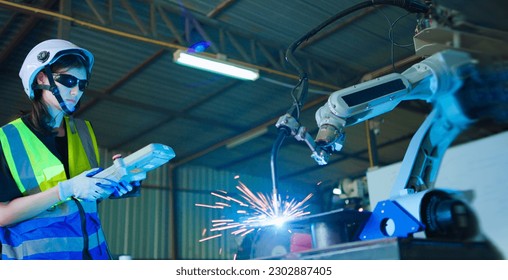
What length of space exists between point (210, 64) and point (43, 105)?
3195 millimetres

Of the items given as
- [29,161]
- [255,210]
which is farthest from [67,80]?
[255,210]

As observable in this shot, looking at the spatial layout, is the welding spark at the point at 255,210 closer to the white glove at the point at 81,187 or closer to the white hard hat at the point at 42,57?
the white glove at the point at 81,187

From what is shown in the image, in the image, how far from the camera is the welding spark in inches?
63.7

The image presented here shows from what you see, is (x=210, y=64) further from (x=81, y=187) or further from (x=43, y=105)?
(x=81, y=187)

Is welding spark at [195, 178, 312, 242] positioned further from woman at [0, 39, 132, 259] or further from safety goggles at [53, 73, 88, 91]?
safety goggles at [53, 73, 88, 91]

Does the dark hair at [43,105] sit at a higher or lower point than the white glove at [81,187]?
higher

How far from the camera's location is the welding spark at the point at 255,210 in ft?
5.31

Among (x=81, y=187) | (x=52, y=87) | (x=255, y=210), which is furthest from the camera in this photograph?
(x=255, y=210)

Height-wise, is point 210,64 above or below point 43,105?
above

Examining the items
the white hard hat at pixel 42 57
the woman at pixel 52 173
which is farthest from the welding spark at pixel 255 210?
the white hard hat at pixel 42 57

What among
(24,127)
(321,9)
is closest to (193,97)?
(321,9)

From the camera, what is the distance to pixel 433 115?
1.51 m
